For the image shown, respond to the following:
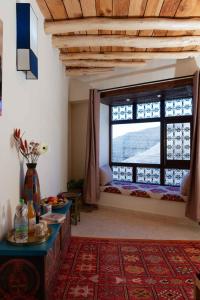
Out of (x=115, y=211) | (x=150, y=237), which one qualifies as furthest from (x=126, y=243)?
(x=115, y=211)

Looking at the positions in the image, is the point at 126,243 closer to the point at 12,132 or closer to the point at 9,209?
the point at 9,209

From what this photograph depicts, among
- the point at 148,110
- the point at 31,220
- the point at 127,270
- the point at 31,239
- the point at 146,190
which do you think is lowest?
the point at 127,270

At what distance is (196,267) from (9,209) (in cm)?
201

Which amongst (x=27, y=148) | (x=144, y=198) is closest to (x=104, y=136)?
(x=144, y=198)

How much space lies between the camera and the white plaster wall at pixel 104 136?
488 cm

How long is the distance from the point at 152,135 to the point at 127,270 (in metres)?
2.97

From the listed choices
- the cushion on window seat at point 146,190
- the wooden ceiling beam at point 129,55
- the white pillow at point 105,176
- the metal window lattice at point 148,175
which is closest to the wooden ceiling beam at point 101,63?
the wooden ceiling beam at point 129,55

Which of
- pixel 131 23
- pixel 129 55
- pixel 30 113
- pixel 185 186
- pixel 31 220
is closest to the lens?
pixel 31 220

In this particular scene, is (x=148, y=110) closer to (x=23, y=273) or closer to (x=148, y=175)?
(x=148, y=175)

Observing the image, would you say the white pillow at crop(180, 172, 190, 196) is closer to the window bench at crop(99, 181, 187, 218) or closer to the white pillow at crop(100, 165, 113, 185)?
the window bench at crop(99, 181, 187, 218)

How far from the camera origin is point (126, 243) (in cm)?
301

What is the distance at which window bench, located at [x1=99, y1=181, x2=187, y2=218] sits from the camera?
388 centimetres

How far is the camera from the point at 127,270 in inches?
93.0

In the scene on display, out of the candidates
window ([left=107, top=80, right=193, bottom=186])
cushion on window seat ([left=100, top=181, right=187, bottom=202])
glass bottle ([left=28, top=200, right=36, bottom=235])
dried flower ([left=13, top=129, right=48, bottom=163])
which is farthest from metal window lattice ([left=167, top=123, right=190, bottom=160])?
glass bottle ([left=28, top=200, right=36, bottom=235])
